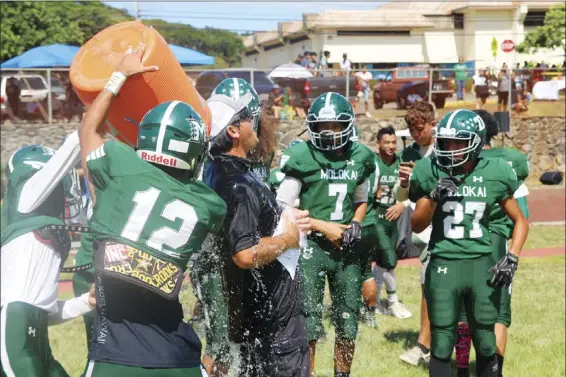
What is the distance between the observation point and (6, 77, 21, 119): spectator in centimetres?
1633

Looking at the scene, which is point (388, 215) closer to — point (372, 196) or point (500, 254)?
point (372, 196)

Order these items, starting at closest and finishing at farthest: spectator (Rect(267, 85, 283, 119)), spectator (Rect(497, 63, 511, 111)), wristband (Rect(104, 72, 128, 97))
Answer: wristband (Rect(104, 72, 128, 97)) → spectator (Rect(267, 85, 283, 119)) → spectator (Rect(497, 63, 511, 111))

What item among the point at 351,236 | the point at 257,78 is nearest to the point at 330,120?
the point at 351,236

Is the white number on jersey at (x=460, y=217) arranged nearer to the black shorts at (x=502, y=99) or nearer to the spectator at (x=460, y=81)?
Result: the spectator at (x=460, y=81)

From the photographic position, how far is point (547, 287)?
8.98 m

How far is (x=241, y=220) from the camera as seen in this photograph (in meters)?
3.52

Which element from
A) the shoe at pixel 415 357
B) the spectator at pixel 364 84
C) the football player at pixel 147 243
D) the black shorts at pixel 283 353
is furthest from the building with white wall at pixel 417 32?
the football player at pixel 147 243

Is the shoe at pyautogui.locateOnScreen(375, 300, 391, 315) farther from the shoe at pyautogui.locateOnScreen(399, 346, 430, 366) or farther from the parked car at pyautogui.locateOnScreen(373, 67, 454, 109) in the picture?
the parked car at pyautogui.locateOnScreen(373, 67, 454, 109)

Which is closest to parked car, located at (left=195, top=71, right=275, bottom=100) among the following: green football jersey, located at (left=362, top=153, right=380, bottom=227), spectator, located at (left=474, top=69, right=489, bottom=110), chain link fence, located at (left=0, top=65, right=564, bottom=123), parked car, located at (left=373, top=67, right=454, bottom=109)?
chain link fence, located at (left=0, top=65, right=564, bottom=123)

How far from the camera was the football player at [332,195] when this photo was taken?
211 inches

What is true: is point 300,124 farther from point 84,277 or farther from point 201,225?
point 201,225

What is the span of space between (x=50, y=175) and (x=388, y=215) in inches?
162

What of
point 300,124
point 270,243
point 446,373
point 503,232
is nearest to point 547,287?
point 503,232

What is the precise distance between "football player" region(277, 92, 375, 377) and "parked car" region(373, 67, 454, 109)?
13.1 m
